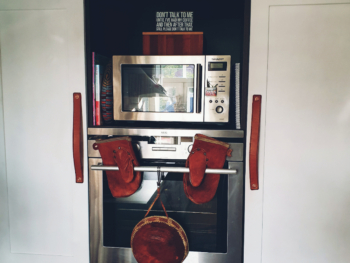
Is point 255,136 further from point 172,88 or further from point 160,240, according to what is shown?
point 160,240

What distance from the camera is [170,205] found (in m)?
1.08

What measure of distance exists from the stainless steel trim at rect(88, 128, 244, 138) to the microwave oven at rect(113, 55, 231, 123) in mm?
54

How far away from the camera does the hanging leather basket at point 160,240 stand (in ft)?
3.35

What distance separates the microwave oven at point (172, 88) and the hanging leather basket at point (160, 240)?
347mm

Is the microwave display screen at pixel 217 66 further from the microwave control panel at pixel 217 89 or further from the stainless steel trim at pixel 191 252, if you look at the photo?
the stainless steel trim at pixel 191 252

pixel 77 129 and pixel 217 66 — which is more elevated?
pixel 217 66

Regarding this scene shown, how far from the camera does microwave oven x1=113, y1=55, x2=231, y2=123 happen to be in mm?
1034
